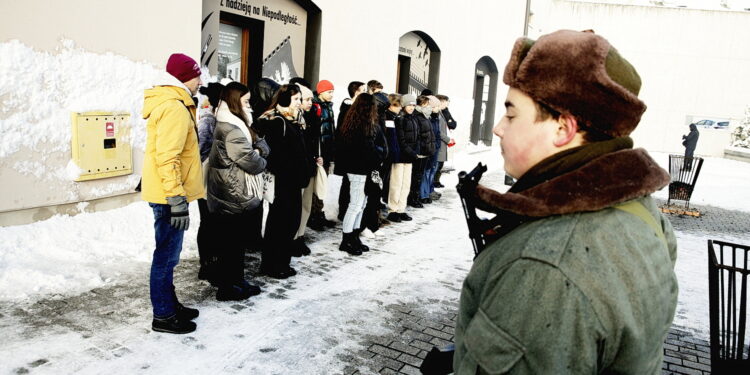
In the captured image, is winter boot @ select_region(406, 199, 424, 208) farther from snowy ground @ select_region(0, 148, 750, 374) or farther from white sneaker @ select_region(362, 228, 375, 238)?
white sneaker @ select_region(362, 228, 375, 238)

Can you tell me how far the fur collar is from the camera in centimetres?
126

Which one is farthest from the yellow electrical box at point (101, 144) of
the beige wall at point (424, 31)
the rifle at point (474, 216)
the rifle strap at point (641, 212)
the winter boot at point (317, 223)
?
the rifle strap at point (641, 212)

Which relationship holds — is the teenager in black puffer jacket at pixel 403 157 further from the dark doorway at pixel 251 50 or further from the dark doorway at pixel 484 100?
the dark doorway at pixel 484 100

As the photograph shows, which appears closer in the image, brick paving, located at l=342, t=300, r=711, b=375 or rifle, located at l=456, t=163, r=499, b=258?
rifle, located at l=456, t=163, r=499, b=258

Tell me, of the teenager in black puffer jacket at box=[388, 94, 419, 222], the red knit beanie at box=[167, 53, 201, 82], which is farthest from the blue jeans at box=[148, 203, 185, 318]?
the teenager in black puffer jacket at box=[388, 94, 419, 222]

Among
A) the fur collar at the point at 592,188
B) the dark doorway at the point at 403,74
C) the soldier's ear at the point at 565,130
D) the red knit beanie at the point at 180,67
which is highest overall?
the dark doorway at the point at 403,74

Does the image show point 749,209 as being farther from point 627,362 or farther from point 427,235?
point 627,362

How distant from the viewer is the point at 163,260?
4156 millimetres

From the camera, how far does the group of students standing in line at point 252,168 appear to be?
4078 millimetres

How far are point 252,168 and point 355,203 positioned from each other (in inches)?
83.3

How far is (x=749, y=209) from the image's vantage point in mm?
13203

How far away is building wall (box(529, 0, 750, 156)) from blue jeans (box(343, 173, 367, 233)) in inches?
978

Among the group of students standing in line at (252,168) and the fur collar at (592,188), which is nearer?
the fur collar at (592,188)

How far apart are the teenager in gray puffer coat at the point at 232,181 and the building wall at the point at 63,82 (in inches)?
86.6
